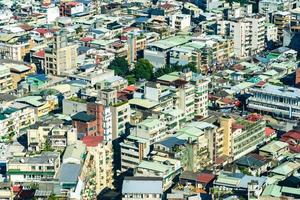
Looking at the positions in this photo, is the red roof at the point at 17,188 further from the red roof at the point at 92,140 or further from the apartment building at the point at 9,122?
the apartment building at the point at 9,122

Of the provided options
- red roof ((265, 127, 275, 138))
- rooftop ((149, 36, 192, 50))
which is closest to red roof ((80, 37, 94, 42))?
rooftop ((149, 36, 192, 50))

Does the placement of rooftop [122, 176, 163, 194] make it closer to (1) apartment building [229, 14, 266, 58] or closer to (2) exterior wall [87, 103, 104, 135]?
(2) exterior wall [87, 103, 104, 135]

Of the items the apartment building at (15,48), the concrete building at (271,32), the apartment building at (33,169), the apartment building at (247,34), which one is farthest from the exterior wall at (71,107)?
the concrete building at (271,32)

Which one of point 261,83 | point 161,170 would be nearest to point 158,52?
point 261,83

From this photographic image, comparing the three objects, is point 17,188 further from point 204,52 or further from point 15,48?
point 204,52

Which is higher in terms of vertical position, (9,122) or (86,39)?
(86,39)
